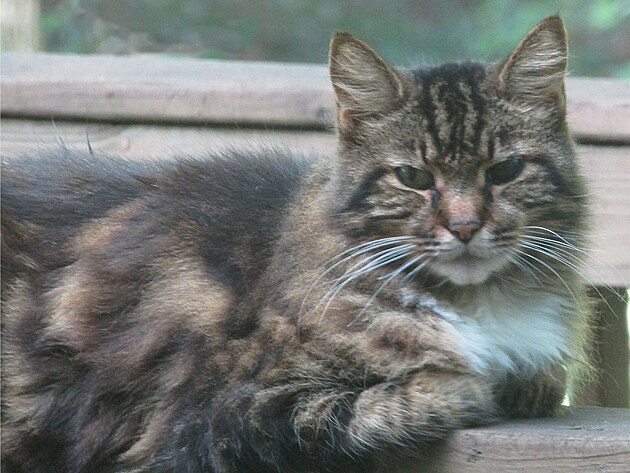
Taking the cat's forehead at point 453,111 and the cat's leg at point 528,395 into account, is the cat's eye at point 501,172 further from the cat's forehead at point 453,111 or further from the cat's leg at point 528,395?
the cat's leg at point 528,395

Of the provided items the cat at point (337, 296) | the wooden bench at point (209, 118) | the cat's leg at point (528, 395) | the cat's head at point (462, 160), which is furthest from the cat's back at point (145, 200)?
the cat's leg at point (528, 395)

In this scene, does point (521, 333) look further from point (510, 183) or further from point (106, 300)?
point (106, 300)

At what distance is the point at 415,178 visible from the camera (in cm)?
220

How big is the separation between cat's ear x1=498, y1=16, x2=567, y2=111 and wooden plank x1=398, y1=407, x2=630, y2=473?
2.34 ft

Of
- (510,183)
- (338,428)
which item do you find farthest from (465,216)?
(338,428)

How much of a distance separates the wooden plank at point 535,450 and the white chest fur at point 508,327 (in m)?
0.19

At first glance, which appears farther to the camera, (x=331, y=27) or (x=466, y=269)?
(x=331, y=27)

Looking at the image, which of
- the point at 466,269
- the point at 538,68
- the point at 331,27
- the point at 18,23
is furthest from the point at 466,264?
the point at 18,23

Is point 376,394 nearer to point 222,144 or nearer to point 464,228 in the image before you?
point 464,228

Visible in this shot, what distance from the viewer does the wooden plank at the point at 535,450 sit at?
1.84 metres

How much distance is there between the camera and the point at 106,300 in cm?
233

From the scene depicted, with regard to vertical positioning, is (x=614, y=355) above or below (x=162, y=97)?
below

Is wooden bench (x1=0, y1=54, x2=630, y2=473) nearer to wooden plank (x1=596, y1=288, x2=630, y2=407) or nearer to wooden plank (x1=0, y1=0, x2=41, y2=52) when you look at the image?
wooden plank (x1=596, y1=288, x2=630, y2=407)

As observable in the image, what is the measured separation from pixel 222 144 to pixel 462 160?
1.15 meters
